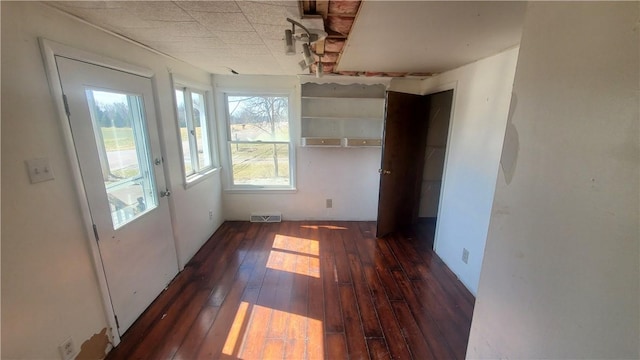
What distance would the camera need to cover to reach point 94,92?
162 centimetres

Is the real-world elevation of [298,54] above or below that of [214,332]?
above

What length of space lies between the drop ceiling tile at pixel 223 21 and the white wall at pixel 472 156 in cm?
193

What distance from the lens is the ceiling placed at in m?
1.27

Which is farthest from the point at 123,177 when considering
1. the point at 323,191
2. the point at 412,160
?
the point at 412,160


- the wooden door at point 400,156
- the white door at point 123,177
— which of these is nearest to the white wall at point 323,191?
the wooden door at point 400,156

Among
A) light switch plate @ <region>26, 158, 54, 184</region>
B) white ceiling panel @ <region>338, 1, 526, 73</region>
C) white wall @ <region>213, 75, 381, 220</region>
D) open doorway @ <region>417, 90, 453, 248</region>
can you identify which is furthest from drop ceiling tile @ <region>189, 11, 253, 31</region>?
open doorway @ <region>417, 90, 453, 248</region>

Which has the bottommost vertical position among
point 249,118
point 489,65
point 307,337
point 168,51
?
point 307,337

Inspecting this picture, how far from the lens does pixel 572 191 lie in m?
0.64

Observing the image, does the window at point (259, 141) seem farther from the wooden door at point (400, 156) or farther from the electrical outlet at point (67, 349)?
the electrical outlet at point (67, 349)

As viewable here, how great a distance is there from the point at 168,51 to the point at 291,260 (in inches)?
95.4

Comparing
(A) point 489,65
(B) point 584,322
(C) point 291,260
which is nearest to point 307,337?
(C) point 291,260

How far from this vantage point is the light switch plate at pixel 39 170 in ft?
4.07

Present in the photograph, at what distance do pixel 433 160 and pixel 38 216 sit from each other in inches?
165

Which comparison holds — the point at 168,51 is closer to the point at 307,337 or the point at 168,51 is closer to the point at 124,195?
→ the point at 124,195
